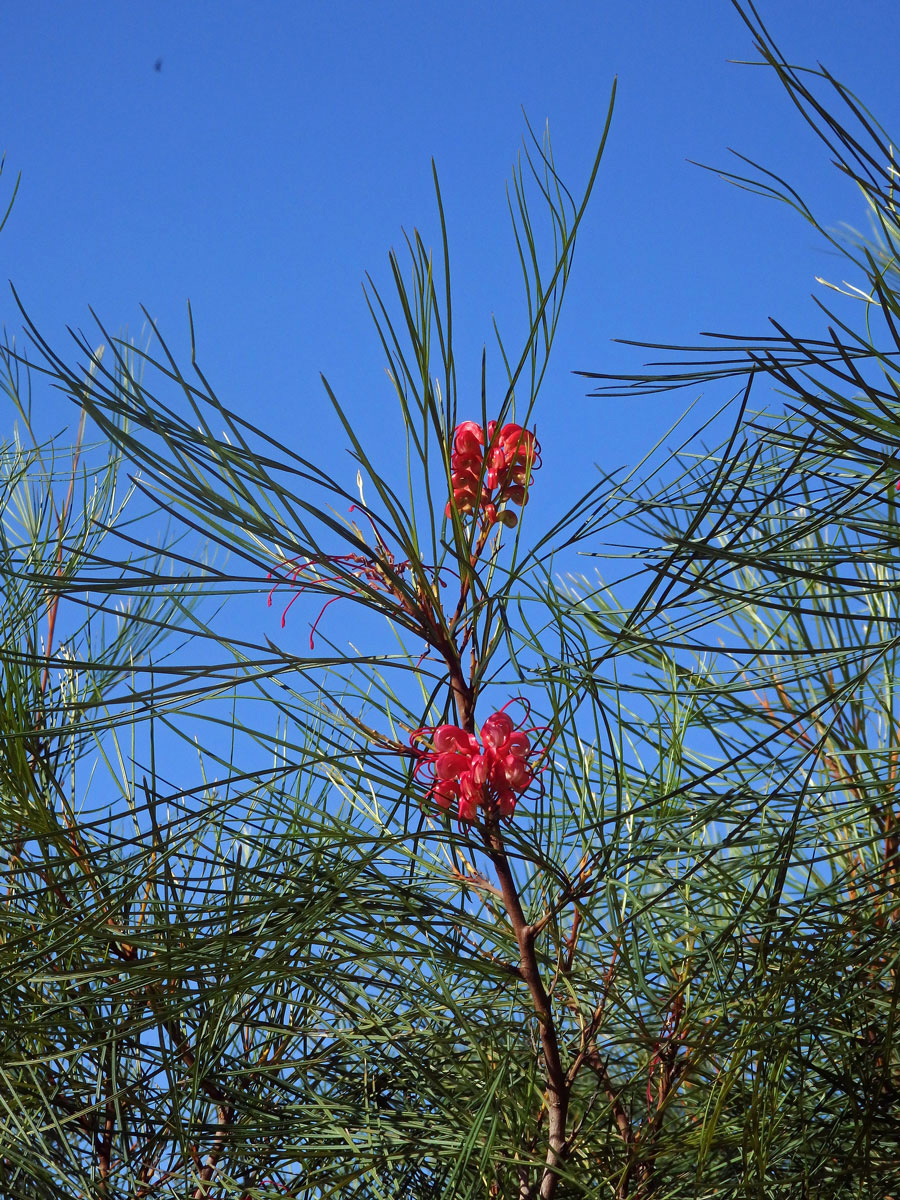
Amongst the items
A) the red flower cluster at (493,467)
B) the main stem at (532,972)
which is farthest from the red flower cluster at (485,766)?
the red flower cluster at (493,467)

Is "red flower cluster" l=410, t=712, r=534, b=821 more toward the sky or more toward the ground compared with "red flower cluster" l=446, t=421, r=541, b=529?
more toward the ground

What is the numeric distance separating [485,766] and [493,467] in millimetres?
199

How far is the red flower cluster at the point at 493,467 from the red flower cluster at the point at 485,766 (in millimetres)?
140

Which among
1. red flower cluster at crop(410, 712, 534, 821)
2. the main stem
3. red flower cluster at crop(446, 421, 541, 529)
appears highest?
red flower cluster at crop(446, 421, 541, 529)

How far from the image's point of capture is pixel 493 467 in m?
0.71

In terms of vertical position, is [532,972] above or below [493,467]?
below

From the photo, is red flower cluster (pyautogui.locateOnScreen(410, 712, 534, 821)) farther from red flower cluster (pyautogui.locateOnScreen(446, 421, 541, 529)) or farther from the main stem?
red flower cluster (pyautogui.locateOnScreen(446, 421, 541, 529))

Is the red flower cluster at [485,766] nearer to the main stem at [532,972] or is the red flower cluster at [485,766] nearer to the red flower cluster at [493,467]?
the main stem at [532,972]

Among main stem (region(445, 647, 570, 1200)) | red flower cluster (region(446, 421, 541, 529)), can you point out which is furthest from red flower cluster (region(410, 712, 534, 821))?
red flower cluster (region(446, 421, 541, 529))

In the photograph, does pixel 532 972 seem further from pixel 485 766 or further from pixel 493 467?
pixel 493 467

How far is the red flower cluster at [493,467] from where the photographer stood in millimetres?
711

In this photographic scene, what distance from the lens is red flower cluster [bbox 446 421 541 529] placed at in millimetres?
711

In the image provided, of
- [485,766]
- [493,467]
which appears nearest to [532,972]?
[485,766]

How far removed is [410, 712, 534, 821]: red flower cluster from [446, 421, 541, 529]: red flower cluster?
14cm
